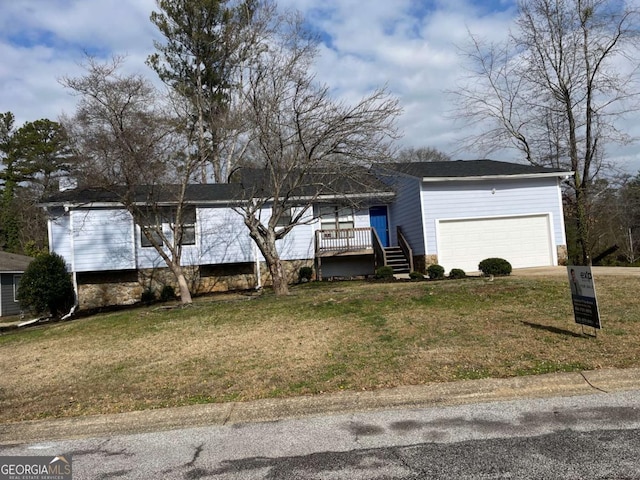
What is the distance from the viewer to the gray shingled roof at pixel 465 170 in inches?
738

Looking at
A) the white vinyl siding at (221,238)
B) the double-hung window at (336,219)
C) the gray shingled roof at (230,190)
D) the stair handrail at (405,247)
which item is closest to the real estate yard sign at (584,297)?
the gray shingled roof at (230,190)

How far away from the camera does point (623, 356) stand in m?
6.21

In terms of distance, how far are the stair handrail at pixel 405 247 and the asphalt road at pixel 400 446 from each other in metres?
13.5

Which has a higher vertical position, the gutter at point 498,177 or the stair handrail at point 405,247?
the gutter at point 498,177

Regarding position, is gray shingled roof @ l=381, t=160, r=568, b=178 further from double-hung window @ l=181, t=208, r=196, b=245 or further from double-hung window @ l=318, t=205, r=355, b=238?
double-hung window @ l=181, t=208, r=196, b=245

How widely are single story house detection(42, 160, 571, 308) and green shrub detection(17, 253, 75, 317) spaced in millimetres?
503

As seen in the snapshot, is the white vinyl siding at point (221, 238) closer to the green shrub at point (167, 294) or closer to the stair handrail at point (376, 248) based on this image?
the green shrub at point (167, 294)

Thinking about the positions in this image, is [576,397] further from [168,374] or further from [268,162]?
[268,162]

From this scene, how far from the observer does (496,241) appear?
18.8m

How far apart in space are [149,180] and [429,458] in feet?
39.9

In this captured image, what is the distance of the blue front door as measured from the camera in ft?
70.7

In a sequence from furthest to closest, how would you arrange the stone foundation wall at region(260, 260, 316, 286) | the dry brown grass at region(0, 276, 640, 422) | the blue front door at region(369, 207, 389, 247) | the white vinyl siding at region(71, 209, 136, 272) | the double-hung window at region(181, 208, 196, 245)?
the blue front door at region(369, 207, 389, 247)
the stone foundation wall at region(260, 260, 316, 286)
the double-hung window at region(181, 208, 196, 245)
the white vinyl siding at region(71, 209, 136, 272)
the dry brown grass at region(0, 276, 640, 422)
